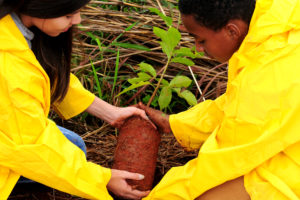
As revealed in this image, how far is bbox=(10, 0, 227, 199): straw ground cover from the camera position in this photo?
2168 mm

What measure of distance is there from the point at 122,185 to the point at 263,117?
625 mm

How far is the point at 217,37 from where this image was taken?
148 cm

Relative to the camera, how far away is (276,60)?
4.50 feet

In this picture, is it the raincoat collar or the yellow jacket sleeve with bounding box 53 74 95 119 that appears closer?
the raincoat collar

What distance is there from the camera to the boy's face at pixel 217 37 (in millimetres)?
1455

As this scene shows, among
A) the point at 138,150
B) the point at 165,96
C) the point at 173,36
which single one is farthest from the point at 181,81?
the point at 138,150

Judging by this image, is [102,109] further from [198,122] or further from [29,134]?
[29,134]

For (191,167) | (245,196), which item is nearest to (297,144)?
(245,196)

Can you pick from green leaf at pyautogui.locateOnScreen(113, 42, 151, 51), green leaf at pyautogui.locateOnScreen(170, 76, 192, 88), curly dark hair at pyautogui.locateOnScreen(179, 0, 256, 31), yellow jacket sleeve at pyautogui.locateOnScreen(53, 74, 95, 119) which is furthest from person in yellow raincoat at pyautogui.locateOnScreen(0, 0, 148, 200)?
green leaf at pyautogui.locateOnScreen(113, 42, 151, 51)

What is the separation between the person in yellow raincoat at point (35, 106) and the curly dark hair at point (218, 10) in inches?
14.0

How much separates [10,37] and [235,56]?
753 mm

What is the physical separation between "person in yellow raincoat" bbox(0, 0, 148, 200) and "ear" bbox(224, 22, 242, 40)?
18.7 inches

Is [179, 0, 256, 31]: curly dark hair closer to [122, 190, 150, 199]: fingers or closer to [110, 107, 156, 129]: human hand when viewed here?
[110, 107, 156, 129]: human hand

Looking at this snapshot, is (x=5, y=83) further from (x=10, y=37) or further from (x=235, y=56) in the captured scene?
(x=235, y=56)
